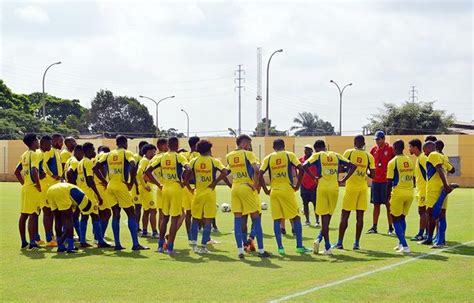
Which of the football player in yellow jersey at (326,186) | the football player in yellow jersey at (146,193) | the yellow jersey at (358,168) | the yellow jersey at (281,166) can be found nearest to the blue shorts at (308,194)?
the football player in yellow jersey at (146,193)

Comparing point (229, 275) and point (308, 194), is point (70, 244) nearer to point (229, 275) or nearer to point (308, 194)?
point (229, 275)

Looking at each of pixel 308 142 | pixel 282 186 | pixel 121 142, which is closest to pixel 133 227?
pixel 121 142

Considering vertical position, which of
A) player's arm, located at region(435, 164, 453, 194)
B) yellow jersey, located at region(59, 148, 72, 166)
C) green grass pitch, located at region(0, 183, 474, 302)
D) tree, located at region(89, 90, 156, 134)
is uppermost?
tree, located at region(89, 90, 156, 134)

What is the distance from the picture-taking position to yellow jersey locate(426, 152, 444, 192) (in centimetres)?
1393

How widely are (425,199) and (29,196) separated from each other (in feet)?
26.4

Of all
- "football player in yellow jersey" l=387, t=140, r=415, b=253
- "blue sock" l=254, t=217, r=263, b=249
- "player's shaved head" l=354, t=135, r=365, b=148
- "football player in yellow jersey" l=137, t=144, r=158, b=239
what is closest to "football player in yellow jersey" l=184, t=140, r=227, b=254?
"blue sock" l=254, t=217, r=263, b=249

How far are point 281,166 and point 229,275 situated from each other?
286 cm

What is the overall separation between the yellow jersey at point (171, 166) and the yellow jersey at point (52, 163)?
92.1 inches

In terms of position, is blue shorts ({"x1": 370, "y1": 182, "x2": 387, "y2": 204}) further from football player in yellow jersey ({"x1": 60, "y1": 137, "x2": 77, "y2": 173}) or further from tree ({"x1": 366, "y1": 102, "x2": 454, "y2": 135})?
tree ({"x1": 366, "y1": 102, "x2": 454, "y2": 135})

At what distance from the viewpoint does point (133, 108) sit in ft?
359

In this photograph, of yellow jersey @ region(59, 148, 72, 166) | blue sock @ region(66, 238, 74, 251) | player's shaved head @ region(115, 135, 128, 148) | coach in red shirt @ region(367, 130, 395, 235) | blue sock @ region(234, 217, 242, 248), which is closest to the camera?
blue sock @ region(234, 217, 242, 248)

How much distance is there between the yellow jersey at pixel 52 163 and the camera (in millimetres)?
14062

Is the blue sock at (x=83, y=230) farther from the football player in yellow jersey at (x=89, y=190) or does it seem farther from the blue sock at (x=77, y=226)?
the blue sock at (x=77, y=226)

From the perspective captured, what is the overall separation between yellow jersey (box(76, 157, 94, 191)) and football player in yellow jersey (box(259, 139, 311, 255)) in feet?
11.8
